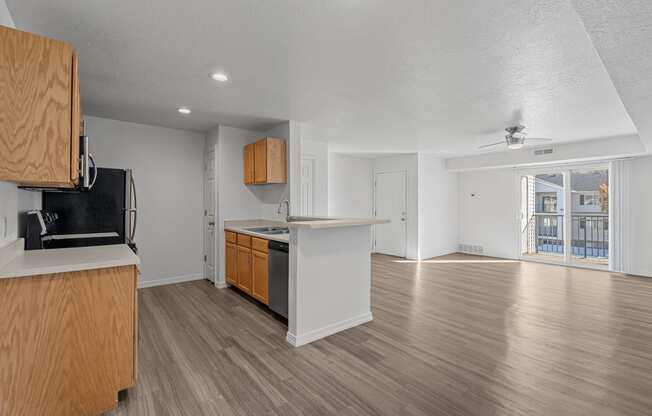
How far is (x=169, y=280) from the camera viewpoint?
460cm

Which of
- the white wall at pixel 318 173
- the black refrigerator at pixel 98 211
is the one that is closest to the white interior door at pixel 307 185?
the white wall at pixel 318 173

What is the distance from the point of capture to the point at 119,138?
4258mm

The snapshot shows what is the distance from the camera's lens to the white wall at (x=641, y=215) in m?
5.18

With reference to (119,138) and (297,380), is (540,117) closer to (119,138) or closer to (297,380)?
(297,380)

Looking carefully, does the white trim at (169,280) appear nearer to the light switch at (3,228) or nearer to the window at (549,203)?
the light switch at (3,228)

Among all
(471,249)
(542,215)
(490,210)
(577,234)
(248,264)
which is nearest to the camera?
(248,264)

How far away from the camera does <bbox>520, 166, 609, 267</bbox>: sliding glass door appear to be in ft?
19.4

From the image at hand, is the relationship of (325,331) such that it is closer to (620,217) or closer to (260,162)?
(260,162)

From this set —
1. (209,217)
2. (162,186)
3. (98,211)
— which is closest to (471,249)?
(209,217)

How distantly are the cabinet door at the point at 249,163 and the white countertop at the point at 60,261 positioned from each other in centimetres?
242

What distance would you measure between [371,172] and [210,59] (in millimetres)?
5714

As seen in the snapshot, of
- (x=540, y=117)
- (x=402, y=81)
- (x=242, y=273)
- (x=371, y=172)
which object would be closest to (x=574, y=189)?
(x=540, y=117)

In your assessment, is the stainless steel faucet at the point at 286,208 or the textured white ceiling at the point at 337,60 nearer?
the textured white ceiling at the point at 337,60

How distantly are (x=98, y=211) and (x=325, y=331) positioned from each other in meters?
3.02
